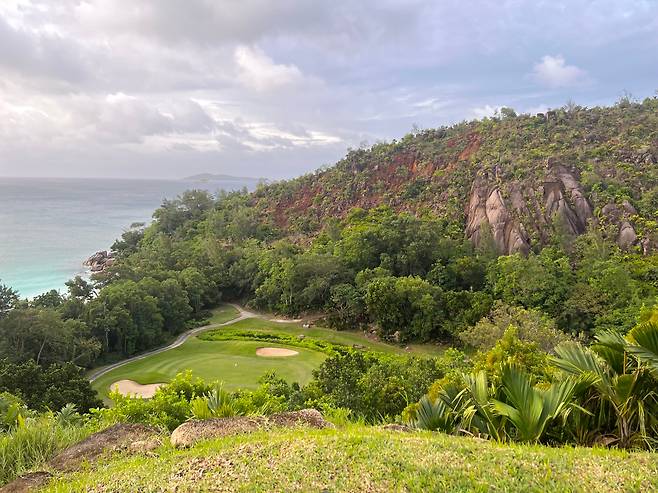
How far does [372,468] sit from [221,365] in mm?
21564

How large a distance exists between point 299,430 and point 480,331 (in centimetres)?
1690

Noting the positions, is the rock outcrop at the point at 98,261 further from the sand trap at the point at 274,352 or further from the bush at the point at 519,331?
the bush at the point at 519,331

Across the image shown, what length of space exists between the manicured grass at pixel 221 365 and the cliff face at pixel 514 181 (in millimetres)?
19308

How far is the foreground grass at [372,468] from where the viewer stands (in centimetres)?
378

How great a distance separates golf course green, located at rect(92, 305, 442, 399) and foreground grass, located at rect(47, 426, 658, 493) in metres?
16.8

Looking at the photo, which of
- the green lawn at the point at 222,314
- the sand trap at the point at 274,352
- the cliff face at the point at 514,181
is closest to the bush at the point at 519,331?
the sand trap at the point at 274,352

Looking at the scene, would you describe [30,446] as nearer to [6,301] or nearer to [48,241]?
[6,301]

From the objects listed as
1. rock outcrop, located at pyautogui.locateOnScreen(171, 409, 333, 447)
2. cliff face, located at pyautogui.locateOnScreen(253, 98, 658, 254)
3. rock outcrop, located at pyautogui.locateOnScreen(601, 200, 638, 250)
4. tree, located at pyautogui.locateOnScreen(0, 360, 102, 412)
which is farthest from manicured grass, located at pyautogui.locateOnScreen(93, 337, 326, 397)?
rock outcrop, located at pyautogui.locateOnScreen(601, 200, 638, 250)

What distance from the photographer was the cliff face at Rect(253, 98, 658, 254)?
115 ft

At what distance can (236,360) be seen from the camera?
25.3m

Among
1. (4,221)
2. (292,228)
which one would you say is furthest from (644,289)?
(4,221)

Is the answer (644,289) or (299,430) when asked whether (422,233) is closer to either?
(644,289)

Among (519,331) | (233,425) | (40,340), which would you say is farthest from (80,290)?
(233,425)

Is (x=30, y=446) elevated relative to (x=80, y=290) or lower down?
elevated
